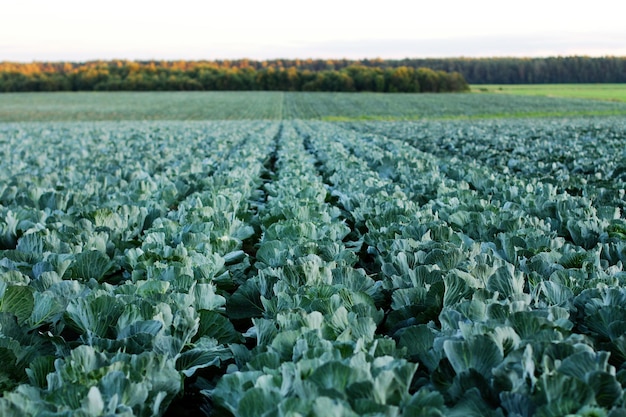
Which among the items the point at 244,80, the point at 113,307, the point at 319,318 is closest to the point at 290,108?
the point at 244,80

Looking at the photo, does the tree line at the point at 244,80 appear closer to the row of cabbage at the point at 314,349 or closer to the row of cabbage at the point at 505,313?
the row of cabbage at the point at 505,313

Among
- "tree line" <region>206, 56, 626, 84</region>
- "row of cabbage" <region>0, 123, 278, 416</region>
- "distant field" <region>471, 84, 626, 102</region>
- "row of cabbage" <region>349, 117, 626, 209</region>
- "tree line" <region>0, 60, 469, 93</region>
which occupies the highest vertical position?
"tree line" <region>206, 56, 626, 84</region>

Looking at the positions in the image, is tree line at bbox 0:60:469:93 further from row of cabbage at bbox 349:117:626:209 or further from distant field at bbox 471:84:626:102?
row of cabbage at bbox 349:117:626:209

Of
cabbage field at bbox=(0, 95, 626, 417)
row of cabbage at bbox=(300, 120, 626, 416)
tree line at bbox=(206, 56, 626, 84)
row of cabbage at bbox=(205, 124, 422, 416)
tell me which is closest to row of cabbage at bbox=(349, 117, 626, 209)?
cabbage field at bbox=(0, 95, 626, 417)

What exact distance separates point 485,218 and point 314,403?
10.2 ft

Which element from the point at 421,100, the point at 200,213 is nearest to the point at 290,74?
the point at 421,100

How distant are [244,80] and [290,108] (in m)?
33.4

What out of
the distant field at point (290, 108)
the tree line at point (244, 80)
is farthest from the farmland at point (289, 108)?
the tree line at point (244, 80)

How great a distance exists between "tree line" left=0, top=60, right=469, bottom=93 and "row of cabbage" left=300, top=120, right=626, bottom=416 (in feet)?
235

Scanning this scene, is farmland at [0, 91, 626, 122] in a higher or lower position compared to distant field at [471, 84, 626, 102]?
lower

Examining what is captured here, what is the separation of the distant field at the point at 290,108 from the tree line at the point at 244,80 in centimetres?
1546

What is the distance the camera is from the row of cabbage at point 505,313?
5.02ft

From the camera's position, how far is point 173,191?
639cm

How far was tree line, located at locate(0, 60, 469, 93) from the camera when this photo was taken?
7362cm
